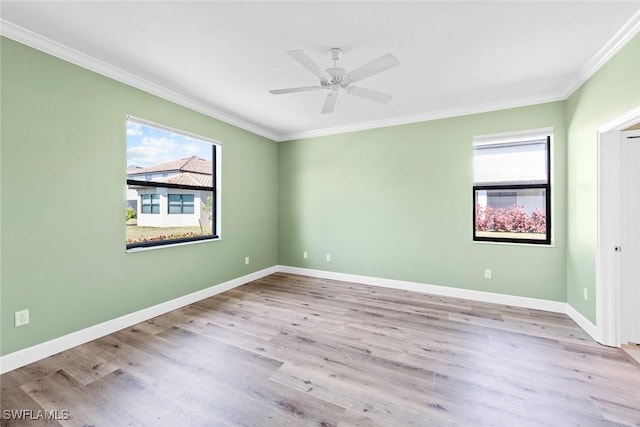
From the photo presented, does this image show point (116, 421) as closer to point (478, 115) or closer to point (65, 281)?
point (65, 281)

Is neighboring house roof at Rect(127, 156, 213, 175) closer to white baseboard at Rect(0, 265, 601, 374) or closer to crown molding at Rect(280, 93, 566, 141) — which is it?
white baseboard at Rect(0, 265, 601, 374)

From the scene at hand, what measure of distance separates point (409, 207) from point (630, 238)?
2235 millimetres

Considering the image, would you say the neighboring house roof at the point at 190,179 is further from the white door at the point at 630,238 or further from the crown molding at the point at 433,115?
the white door at the point at 630,238

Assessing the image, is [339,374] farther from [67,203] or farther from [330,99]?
[67,203]

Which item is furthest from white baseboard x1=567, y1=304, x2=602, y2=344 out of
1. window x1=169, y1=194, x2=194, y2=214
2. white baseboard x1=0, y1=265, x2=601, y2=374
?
window x1=169, y1=194, x2=194, y2=214

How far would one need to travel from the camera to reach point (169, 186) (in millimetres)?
3320

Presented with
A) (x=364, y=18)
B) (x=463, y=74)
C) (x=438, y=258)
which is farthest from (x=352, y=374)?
(x=463, y=74)

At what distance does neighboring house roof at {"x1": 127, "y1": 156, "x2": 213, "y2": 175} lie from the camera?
3127 mm

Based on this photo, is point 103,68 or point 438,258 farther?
point 438,258

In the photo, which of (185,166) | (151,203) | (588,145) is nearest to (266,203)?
(185,166)

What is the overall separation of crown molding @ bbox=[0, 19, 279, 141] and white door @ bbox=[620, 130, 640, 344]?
461cm

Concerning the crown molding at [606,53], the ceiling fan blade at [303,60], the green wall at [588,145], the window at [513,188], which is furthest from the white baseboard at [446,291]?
the ceiling fan blade at [303,60]

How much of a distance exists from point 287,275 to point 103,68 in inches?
150

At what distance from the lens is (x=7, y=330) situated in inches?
81.2
